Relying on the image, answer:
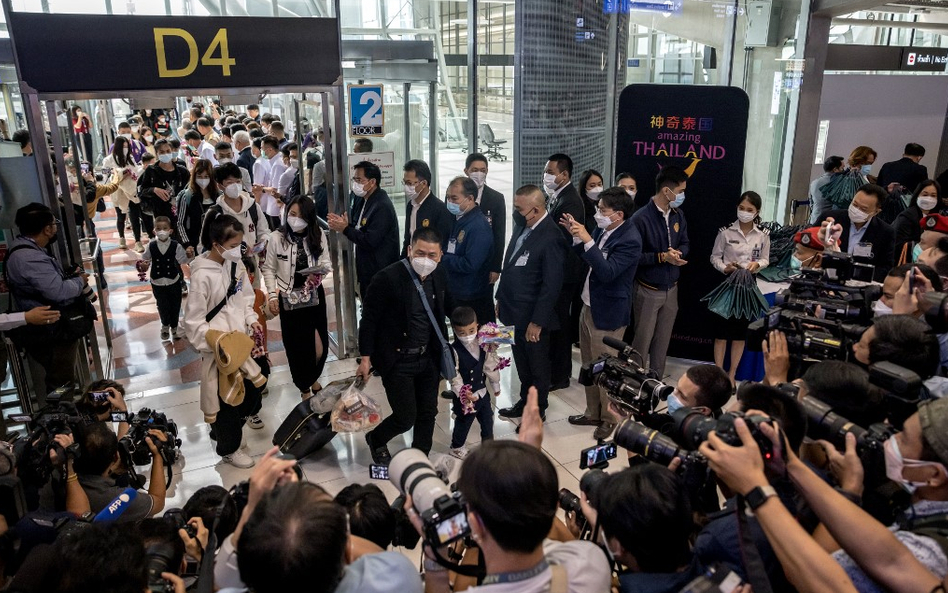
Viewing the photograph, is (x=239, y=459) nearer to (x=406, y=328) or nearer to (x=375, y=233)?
(x=406, y=328)

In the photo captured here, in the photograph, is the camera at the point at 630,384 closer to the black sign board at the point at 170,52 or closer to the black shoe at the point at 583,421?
the black shoe at the point at 583,421

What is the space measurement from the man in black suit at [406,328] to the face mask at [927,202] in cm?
425

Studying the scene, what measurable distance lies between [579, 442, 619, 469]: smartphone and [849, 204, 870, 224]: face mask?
3579mm

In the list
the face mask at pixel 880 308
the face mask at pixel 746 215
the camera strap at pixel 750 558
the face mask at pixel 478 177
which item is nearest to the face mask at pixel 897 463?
the camera strap at pixel 750 558

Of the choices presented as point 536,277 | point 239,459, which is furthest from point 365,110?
point 239,459

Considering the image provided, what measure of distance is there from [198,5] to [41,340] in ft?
12.7

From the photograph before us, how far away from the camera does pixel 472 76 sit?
20.0 feet

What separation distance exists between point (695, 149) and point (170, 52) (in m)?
3.77

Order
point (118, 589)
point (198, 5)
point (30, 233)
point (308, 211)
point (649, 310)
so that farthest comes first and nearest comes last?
point (198, 5) < point (649, 310) < point (308, 211) < point (30, 233) < point (118, 589)

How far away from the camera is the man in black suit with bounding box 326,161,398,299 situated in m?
5.27

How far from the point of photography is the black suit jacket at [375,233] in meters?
5.27

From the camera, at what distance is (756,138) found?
7.41 m

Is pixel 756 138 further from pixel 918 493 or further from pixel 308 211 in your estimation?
pixel 918 493

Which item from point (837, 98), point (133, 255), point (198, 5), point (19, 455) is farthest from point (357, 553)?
point (837, 98)
